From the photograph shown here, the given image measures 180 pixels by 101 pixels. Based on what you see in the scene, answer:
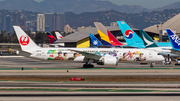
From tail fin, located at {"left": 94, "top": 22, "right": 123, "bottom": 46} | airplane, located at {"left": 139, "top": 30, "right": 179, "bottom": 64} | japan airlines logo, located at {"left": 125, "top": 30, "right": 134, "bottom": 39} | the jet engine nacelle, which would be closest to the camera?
the jet engine nacelle

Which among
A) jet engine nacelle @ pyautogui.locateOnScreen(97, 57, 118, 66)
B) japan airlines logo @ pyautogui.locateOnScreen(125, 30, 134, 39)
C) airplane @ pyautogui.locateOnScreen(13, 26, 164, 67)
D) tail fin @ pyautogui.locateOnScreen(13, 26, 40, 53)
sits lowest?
jet engine nacelle @ pyautogui.locateOnScreen(97, 57, 118, 66)

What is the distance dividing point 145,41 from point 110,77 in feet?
86.0

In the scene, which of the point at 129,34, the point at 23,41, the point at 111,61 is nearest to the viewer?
the point at 111,61

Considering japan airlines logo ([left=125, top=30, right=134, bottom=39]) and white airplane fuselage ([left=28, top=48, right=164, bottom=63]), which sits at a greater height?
japan airlines logo ([left=125, top=30, right=134, bottom=39])

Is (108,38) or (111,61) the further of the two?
(108,38)

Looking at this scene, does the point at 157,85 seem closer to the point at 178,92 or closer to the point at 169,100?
the point at 178,92

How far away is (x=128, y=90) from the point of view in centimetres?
2414

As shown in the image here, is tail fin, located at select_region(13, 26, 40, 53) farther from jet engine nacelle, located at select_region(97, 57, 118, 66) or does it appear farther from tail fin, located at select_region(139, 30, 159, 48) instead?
tail fin, located at select_region(139, 30, 159, 48)

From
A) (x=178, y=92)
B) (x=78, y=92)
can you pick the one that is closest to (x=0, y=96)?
(x=78, y=92)

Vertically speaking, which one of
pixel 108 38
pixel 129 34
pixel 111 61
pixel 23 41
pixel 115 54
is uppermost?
pixel 129 34

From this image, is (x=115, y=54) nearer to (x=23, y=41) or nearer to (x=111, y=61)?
(x=111, y=61)

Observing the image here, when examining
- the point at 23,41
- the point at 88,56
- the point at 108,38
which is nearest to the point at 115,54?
the point at 88,56

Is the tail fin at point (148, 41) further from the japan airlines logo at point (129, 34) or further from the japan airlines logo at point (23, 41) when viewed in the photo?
the japan airlines logo at point (23, 41)

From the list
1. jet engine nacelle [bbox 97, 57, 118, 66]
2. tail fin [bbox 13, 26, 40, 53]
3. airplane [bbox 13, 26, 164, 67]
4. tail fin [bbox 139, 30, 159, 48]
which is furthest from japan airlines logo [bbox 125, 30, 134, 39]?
tail fin [bbox 13, 26, 40, 53]
